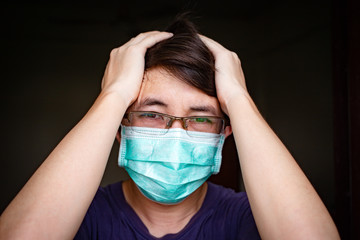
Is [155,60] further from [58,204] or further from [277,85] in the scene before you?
[277,85]

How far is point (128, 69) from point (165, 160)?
39 centimetres

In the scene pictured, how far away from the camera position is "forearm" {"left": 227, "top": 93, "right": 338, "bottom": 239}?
2.69 ft

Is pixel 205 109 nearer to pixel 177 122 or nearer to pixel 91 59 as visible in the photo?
pixel 177 122

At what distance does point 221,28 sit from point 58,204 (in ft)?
13.8

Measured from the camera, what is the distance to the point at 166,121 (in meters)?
1.17

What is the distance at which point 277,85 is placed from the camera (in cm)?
371

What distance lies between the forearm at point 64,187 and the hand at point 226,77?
47 centimetres

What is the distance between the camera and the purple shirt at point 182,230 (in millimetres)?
1114

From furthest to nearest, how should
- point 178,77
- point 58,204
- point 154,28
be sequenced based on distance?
point 154,28 < point 178,77 < point 58,204

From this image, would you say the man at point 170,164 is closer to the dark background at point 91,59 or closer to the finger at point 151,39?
the finger at point 151,39

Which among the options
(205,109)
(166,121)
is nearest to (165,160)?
(166,121)

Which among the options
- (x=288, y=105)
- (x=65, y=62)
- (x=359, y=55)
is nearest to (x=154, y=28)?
(x=65, y=62)

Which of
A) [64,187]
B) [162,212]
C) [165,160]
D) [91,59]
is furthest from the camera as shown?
[91,59]

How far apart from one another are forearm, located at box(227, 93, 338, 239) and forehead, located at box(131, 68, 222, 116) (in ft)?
0.74
